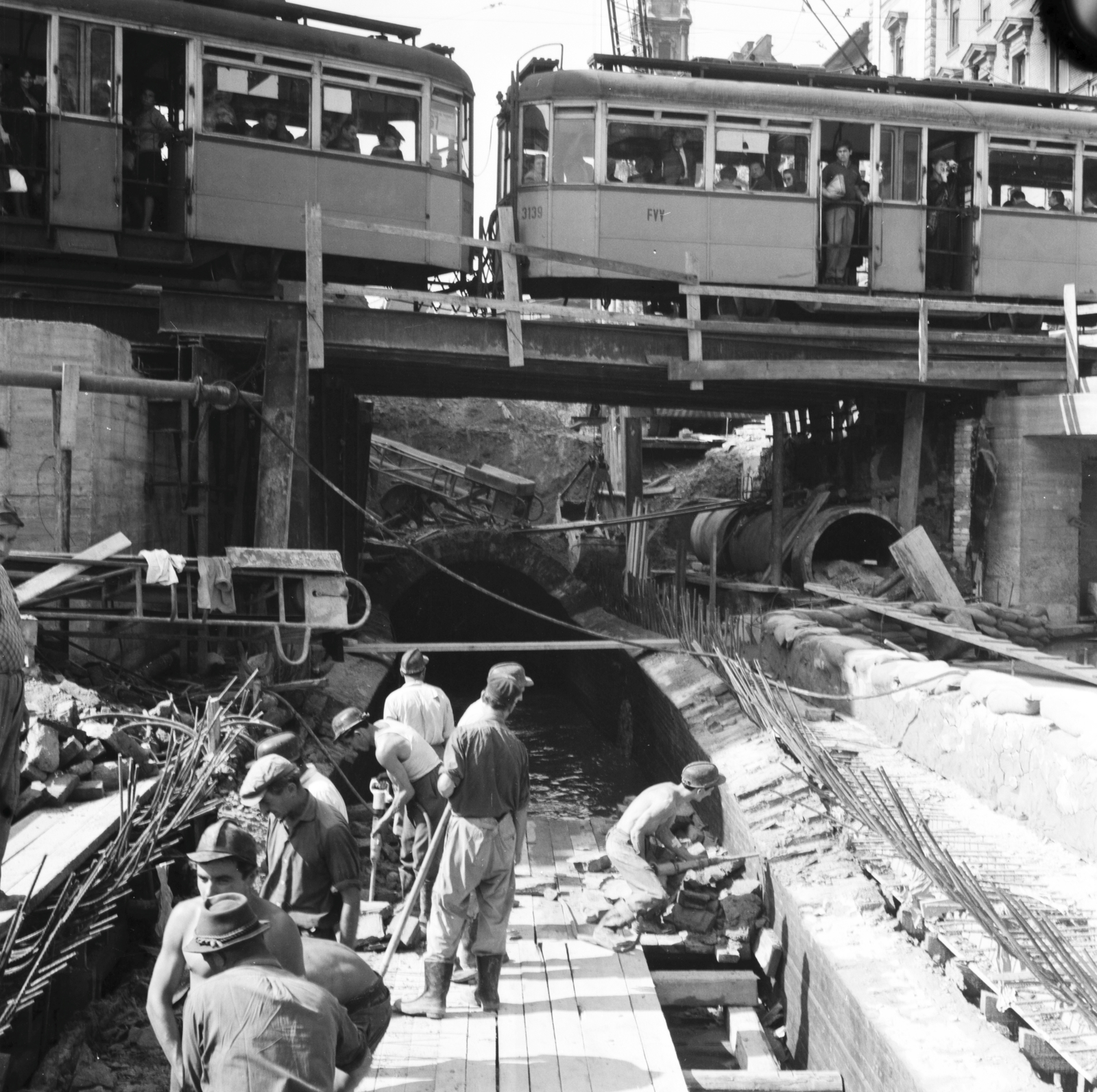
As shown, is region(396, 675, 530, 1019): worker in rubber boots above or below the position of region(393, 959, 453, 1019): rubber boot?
above

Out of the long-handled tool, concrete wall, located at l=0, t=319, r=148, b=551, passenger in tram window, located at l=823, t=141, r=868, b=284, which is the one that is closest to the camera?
the long-handled tool

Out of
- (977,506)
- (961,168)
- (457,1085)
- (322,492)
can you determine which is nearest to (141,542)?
(322,492)

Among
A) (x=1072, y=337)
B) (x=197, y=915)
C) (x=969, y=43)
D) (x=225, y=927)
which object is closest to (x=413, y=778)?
(x=197, y=915)

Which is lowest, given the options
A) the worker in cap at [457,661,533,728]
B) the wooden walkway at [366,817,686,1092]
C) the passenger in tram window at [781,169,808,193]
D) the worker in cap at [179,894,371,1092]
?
the wooden walkway at [366,817,686,1092]

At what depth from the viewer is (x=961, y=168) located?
55.6 feet

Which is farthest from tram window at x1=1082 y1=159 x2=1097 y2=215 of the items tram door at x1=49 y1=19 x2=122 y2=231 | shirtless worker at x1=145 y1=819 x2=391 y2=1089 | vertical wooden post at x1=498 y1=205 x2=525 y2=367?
shirtless worker at x1=145 y1=819 x2=391 y2=1089

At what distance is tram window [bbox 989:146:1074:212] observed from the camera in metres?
16.9

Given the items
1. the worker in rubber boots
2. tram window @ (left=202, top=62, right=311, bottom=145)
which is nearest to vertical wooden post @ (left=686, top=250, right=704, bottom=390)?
tram window @ (left=202, top=62, right=311, bottom=145)

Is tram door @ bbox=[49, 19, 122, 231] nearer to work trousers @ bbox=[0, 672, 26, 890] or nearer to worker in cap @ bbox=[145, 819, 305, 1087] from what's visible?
work trousers @ bbox=[0, 672, 26, 890]

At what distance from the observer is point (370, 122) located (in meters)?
14.8

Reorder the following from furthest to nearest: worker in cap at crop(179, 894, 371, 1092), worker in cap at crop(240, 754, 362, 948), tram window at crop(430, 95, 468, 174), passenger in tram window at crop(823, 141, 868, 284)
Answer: passenger in tram window at crop(823, 141, 868, 284), tram window at crop(430, 95, 468, 174), worker in cap at crop(240, 754, 362, 948), worker in cap at crop(179, 894, 371, 1092)

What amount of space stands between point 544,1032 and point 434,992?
1.83ft

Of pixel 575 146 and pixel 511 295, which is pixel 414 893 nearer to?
pixel 511 295

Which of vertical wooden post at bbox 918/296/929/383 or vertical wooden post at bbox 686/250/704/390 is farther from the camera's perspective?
vertical wooden post at bbox 918/296/929/383
